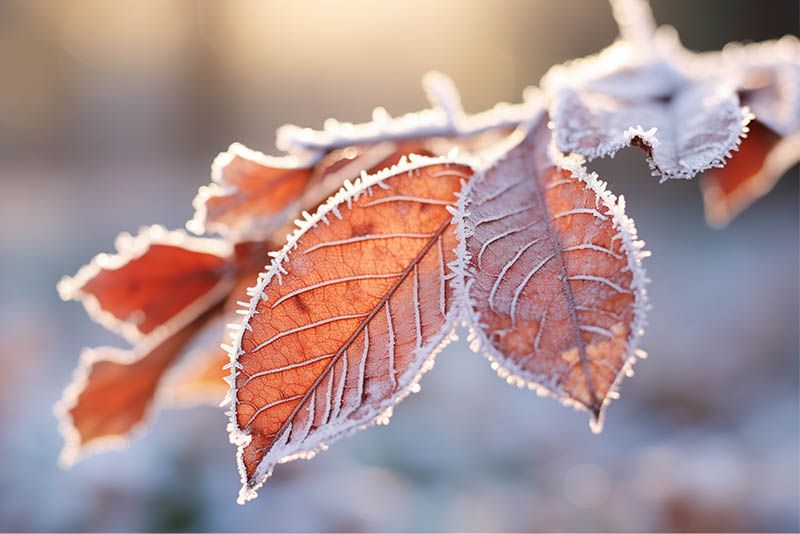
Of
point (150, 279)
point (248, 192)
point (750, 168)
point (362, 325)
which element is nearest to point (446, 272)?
point (362, 325)

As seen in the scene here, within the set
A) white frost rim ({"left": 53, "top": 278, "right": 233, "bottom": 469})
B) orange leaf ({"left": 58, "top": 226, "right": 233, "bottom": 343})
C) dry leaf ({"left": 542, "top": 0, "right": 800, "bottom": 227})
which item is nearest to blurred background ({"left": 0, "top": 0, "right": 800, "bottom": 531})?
white frost rim ({"left": 53, "top": 278, "right": 233, "bottom": 469})

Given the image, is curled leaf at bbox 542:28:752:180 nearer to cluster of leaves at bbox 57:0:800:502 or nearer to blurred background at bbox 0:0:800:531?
cluster of leaves at bbox 57:0:800:502

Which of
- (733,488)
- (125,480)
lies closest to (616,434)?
(733,488)

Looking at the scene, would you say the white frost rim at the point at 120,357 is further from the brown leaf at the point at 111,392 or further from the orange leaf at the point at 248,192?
the orange leaf at the point at 248,192

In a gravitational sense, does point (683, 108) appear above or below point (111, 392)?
above

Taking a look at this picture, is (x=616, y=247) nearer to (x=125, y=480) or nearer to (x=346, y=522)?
(x=346, y=522)

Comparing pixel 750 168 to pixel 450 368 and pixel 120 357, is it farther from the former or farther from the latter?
pixel 450 368
